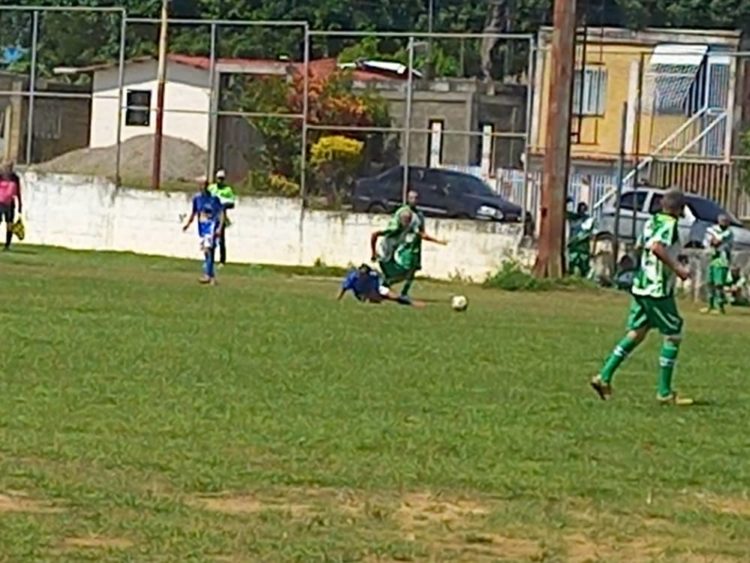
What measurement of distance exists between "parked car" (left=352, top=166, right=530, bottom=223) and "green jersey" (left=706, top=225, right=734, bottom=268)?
23.7 ft

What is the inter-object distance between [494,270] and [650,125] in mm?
11108

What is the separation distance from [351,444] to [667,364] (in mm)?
4030

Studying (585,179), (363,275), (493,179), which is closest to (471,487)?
(363,275)

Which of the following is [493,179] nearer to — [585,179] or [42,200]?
[585,179]

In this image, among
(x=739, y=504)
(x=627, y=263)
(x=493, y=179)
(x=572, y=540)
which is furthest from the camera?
(x=493, y=179)

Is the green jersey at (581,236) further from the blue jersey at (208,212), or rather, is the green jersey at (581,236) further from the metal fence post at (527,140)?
the blue jersey at (208,212)

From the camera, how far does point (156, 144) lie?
4541 centimetres

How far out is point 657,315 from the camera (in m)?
17.0

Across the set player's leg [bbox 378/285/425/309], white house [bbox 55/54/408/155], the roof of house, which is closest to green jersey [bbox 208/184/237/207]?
player's leg [bbox 378/285/425/309]

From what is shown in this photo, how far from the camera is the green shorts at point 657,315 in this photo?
1694 cm

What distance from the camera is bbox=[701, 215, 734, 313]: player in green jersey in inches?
1352

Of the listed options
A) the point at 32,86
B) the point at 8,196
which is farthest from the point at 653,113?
the point at 8,196

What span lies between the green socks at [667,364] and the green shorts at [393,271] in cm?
1389

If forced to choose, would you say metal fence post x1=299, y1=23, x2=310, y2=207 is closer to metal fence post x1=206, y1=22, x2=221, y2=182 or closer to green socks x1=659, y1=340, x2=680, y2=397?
metal fence post x1=206, y1=22, x2=221, y2=182
